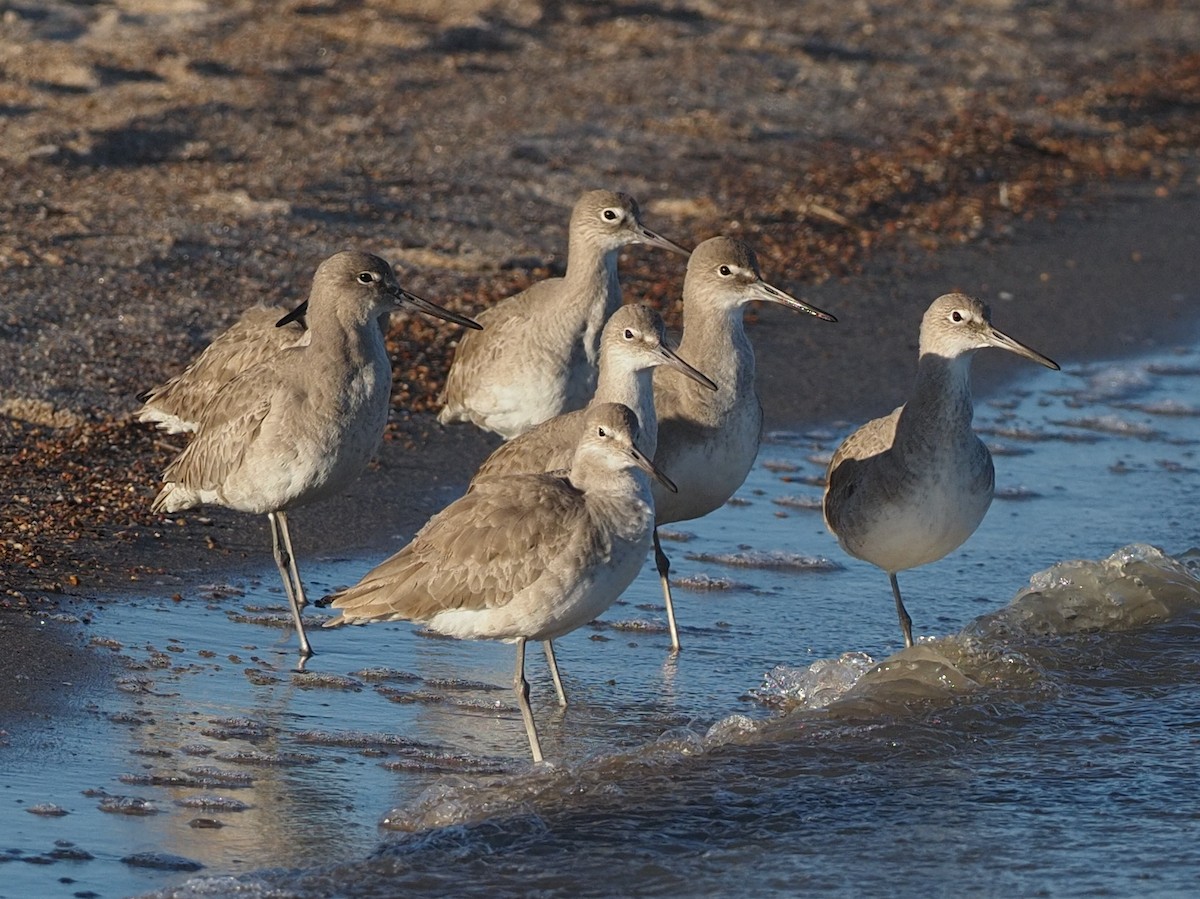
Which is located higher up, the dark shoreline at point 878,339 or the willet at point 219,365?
the willet at point 219,365

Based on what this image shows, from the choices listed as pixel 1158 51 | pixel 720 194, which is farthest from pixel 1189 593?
pixel 1158 51

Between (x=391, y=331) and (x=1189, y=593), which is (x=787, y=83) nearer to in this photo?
(x=391, y=331)

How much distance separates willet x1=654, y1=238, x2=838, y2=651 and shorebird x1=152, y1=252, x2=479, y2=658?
1.18 metres

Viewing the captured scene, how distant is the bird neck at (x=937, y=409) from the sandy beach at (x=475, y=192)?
88.3 inches

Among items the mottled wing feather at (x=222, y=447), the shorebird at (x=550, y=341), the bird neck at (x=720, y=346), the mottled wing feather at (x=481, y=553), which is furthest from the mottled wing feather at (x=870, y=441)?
the mottled wing feather at (x=222, y=447)

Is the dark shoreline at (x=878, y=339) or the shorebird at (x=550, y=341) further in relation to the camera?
the shorebird at (x=550, y=341)

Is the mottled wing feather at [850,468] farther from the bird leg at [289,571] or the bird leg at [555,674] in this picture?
the bird leg at [289,571]

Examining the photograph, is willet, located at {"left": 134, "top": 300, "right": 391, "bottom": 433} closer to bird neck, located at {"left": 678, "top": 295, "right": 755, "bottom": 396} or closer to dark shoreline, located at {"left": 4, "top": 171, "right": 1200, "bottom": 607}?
dark shoreline, located at {"left": 4, "top": 171, "right": 1200, "bottom": 607}

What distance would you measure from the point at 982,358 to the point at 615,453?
5.39 metres

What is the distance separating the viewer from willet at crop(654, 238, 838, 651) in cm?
822

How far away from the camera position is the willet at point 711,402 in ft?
27.0

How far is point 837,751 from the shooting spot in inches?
283

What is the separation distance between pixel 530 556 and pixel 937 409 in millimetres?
2021

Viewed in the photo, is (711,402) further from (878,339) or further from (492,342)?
(878,339)
